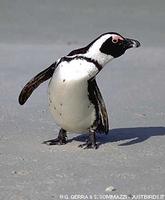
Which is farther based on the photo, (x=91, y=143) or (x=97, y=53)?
(x=91, y=143)

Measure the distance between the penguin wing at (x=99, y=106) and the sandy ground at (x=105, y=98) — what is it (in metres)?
0.11

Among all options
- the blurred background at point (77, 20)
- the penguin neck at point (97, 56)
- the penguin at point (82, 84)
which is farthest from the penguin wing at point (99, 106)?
the blurred background at point (77, 20)

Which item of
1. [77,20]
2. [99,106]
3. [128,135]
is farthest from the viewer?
[77,20]

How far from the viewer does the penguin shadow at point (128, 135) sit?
3.86 m

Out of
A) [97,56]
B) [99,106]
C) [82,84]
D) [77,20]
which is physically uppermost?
[77,20]

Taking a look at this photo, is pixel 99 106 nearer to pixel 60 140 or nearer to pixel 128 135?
pixel 60 140

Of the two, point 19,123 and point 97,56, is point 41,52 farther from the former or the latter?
point 97,56

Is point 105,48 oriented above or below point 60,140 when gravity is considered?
above

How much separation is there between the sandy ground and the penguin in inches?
6.2

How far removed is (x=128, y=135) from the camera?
400 centimetres

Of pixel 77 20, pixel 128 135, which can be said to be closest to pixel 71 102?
pixel 128 135

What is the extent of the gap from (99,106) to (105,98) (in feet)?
4.84

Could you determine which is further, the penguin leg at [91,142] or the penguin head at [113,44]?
the penguin leg at [91,142]

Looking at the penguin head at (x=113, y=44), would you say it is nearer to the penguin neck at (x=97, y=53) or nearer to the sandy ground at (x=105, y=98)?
the penguin neck at (x=97, y=53)
